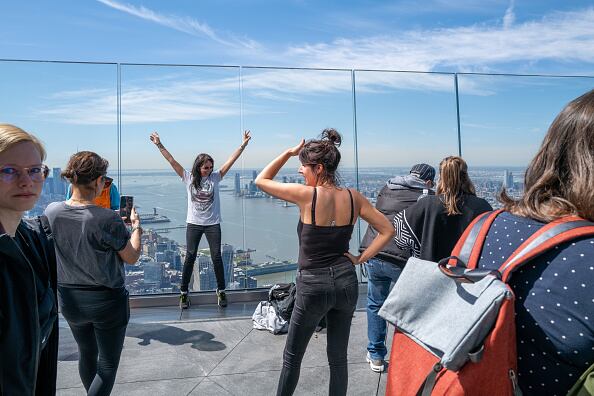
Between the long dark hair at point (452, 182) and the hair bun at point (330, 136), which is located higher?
the hair bun at point (330, 136)

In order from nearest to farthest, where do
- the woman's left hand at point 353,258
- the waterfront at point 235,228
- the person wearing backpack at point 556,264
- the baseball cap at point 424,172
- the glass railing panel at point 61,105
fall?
the person wearing backpack at point 556,264, the woman's left hand at point 353,258, the baseball cap at point 424,172, the glass railing panel at point 61,105, the waterfront at point 235,228

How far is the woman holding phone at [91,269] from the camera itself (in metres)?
Answer: 2.73

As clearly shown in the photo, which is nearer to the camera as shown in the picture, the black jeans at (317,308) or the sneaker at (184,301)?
the black jeans at (317,308)

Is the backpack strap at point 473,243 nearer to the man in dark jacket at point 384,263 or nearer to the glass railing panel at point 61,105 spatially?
the man in dark jacket at point 384,263

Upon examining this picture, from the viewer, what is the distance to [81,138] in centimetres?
532

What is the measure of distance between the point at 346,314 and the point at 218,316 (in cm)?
265

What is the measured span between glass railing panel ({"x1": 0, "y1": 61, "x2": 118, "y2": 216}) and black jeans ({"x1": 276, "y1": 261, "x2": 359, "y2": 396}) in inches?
140

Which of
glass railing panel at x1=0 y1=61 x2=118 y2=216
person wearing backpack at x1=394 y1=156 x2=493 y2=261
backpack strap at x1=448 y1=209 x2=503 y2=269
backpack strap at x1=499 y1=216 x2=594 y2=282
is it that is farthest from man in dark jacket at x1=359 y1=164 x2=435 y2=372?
Result: glass railing panel at x1=0 y1=61 x2=118 y2=216

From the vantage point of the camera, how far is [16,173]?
160 cm

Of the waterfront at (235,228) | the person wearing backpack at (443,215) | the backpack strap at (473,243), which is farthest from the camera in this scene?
the waterfront at (235,228)

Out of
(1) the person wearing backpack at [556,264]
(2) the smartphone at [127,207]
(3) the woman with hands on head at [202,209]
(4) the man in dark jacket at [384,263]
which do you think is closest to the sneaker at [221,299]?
(3) the woman with hands on head at [202,209]

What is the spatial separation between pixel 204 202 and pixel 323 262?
3.00m

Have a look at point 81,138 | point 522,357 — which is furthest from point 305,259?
point 81,138

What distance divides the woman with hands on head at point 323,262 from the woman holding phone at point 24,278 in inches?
54.7
